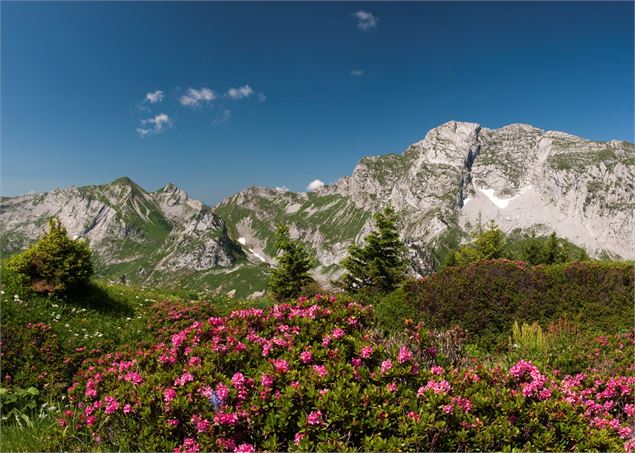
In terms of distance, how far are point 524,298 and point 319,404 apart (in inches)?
506

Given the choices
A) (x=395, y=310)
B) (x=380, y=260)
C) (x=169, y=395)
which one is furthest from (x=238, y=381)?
(x=380, y=260)

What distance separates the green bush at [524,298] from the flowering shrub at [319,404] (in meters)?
8.34

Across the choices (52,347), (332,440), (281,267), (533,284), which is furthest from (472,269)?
(281,267)

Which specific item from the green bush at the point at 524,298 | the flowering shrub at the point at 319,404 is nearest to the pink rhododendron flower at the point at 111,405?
the flowering shrub at the point at 319,404

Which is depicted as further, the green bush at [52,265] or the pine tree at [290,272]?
the pine tree at [290,272]

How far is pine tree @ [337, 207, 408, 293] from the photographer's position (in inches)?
1337

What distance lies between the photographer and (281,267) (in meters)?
37.2

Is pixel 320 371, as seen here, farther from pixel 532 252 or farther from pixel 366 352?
pixel 532 252

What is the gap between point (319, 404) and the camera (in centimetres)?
416

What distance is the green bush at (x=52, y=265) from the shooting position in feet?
40.5

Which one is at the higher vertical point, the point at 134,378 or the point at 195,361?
the point at 195,361

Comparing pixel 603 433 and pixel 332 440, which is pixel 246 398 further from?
pixel 603 433

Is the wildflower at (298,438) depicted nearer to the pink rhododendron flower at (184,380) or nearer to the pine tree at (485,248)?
the pink rhododendron flower at (184,380)

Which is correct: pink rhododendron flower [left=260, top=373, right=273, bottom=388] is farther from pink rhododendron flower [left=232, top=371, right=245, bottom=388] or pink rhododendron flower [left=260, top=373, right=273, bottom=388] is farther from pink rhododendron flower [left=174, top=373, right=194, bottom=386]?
pink rhododendron flower [left=174, top=373, right=194, bottom=386]
